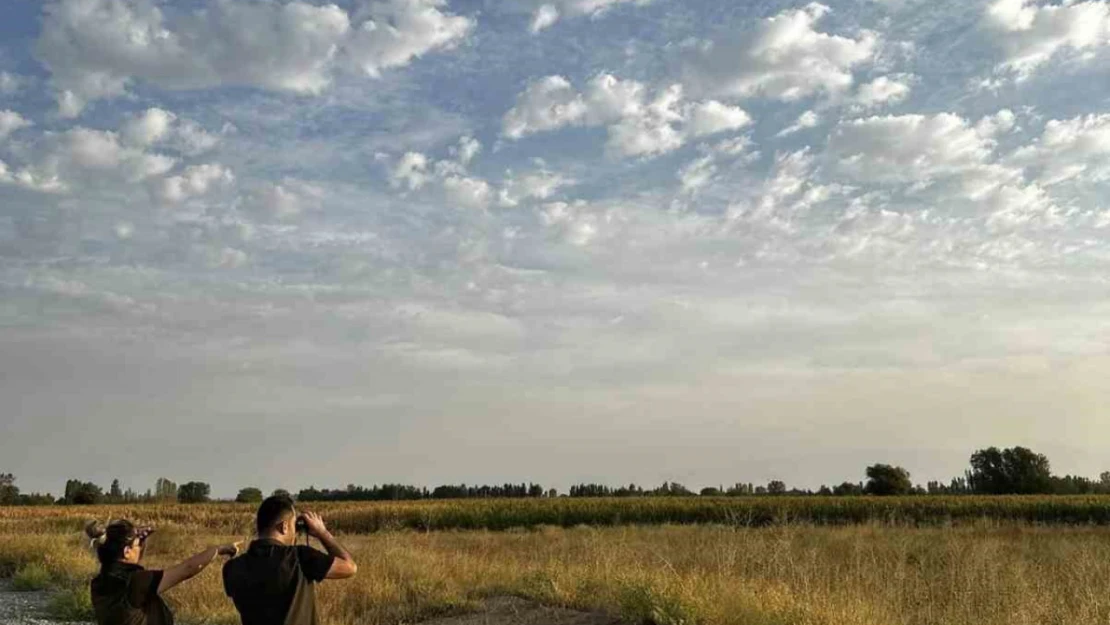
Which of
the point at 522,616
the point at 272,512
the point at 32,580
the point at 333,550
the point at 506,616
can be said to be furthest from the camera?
the point at 32,580

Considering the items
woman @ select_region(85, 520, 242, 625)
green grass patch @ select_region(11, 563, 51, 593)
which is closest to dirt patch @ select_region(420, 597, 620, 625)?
woman @ select_region(85, 520, 242, 625)

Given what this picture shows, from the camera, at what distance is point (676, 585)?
9.92 meters

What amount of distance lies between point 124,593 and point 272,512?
3.32ft

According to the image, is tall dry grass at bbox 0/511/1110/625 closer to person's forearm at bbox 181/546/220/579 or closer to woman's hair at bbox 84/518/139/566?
person's forearm at bbox 181/546/220/579

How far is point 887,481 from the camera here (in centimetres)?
7331

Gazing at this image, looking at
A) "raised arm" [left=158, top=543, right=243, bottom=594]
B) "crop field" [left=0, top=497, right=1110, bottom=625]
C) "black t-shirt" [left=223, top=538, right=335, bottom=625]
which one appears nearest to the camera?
"black t-shirt" [left=223, top=538, right=335, bottom=625]

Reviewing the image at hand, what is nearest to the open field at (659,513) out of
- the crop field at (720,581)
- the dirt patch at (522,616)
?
the crop field at (720,581)

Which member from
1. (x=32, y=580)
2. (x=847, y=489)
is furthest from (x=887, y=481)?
(x=32, y=580)

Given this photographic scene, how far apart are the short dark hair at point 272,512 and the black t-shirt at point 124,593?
734mm

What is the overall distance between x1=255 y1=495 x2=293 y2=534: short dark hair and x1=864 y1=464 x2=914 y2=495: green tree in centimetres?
7397

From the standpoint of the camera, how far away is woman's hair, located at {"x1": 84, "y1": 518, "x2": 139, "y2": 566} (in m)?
5.17

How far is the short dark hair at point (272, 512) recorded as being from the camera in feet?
16.2

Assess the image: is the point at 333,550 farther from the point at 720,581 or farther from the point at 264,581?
the point at 720,581

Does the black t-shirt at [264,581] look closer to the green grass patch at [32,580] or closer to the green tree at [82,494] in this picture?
the green grass patch at [32,580]
